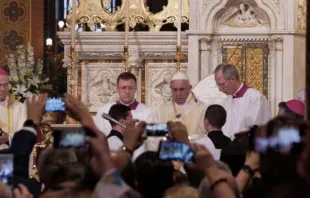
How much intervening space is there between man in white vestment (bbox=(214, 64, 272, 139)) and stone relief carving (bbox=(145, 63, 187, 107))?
8.20ft

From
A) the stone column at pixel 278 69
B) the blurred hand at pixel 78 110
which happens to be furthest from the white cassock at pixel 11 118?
the blurred hand at pixel 78 110

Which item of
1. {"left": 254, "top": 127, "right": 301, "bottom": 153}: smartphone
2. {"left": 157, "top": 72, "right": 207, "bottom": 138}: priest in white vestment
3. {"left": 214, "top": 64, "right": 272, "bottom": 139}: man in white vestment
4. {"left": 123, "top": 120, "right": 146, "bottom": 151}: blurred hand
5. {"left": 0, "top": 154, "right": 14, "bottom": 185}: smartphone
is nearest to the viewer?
{"left": 254, "top": 127, "right": 301, "bottom": 153}: smartphone

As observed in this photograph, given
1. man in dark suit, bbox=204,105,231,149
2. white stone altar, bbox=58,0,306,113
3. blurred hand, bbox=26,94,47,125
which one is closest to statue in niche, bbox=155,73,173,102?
white stone altar, bbox=58,0,306,113

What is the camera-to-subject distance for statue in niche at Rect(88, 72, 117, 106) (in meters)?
12.4

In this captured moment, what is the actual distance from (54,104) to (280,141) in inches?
68.0

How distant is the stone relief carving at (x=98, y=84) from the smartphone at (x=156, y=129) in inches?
290

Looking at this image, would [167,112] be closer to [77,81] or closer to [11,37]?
[77,81]

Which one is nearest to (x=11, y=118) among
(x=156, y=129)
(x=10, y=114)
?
(x=10, y=114)

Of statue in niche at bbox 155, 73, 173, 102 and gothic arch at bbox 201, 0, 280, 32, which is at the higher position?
gothic arch at bbox 201, 0, 280, 32

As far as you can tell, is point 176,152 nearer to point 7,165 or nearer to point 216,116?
point 7,165

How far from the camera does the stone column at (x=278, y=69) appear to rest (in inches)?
468

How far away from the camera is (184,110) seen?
9586mm

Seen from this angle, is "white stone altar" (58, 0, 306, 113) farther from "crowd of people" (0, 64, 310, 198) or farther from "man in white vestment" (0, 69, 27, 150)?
"crowd of people" (0, 64, 310, 198)

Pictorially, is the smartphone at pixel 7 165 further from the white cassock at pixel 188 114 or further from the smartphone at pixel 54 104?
the white cassock at pixel 188 114
